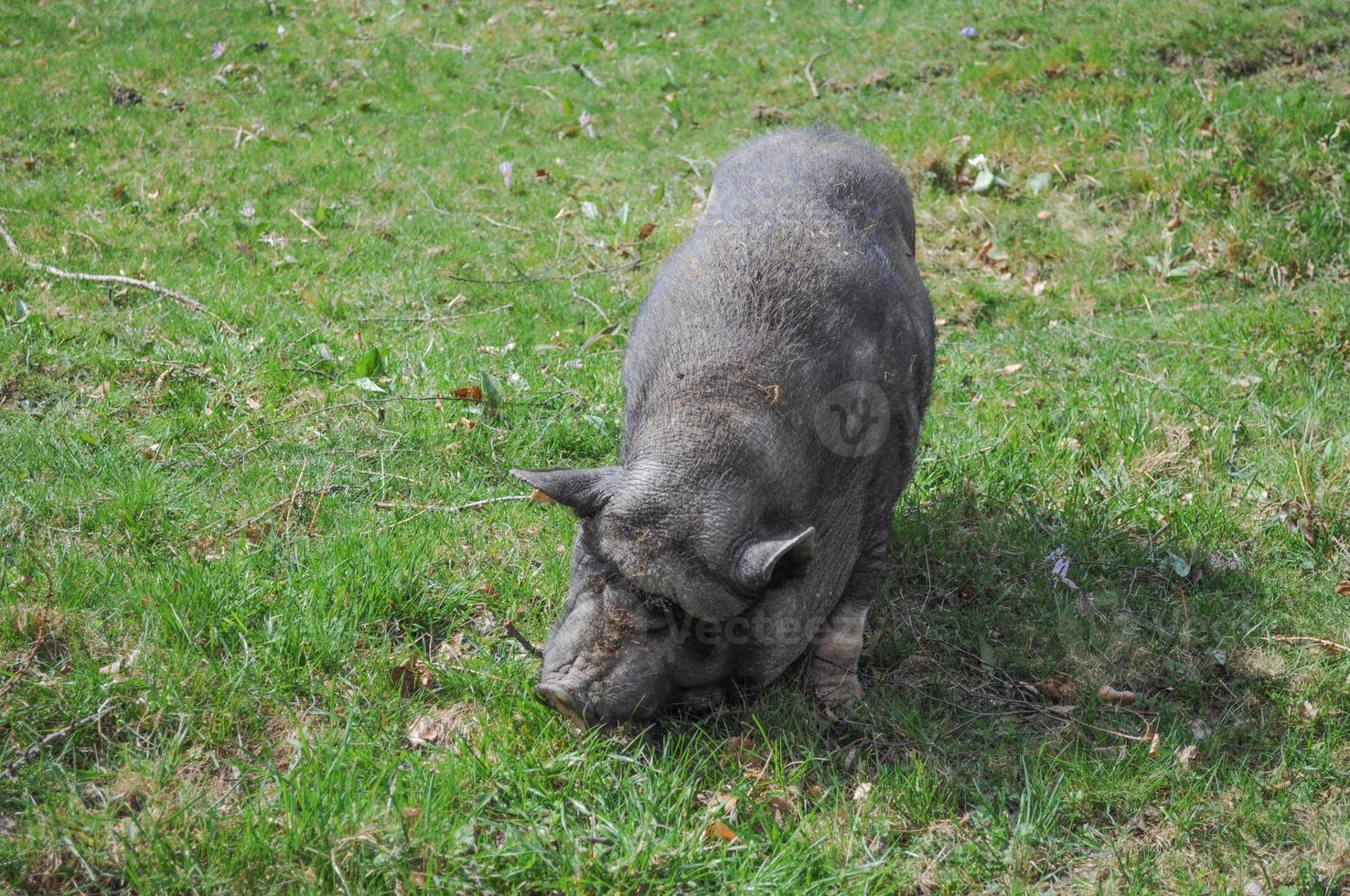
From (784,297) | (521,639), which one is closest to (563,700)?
(521,639)

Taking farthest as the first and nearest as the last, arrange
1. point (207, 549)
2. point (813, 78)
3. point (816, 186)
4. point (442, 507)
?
1. point (813, 78)
2. point (442, 507)
3. point (816, 186)
4. point (207, 549)

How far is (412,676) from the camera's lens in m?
3.91

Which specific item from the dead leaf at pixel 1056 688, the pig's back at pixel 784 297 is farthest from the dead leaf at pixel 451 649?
the dead leaf at pixel 1056 688

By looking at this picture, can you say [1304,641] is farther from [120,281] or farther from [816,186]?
[120,281]

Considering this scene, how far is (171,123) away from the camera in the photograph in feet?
31.7

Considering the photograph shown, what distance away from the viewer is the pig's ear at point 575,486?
353cm

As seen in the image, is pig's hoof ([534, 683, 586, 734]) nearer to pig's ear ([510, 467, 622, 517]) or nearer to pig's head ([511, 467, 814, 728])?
pig's head ([511, 467, 814, 728])

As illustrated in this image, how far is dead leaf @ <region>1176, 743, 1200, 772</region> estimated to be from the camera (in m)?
3.83

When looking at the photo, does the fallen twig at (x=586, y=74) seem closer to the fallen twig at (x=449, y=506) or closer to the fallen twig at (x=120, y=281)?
the fallen twig at (x=120, y=281)

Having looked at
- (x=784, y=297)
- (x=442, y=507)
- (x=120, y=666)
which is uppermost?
(x=784, y=297)

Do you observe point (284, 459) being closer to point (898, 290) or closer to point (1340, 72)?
point (898, 290)

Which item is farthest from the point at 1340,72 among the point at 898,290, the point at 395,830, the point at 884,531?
the point at 395,830

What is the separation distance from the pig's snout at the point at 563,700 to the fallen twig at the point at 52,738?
4.43ft

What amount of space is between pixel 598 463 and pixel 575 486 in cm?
186
